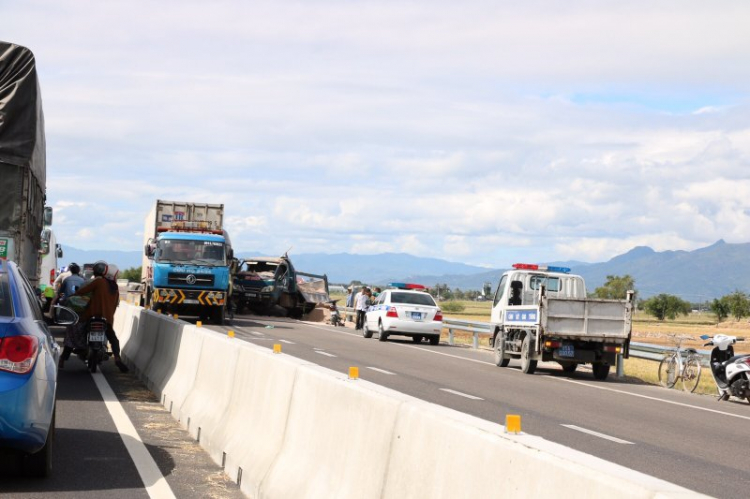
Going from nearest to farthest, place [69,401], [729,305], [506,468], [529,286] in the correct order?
1. [506,468]
2. [69,401]
3. [529,286]
4. [729,305]

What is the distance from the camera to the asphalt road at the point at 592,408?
35.3 ft

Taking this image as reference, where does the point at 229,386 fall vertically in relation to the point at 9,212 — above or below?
below

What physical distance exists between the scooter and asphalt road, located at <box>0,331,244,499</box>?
376 inches

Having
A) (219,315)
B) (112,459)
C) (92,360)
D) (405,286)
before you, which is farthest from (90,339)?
(405,286)

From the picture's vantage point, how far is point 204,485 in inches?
328

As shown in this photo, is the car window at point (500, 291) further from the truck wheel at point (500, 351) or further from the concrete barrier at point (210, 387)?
the concrete barrier at point (210, 387)

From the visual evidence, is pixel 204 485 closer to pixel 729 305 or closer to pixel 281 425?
pixel 281 425

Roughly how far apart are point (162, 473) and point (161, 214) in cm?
3170

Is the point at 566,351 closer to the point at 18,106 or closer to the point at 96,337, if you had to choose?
the point at 96,337

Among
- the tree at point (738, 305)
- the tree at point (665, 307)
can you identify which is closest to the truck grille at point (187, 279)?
the tree at point (738, 305)

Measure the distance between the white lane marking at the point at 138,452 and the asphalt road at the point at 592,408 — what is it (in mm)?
4333

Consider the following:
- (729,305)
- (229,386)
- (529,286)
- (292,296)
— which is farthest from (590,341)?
(729,305)

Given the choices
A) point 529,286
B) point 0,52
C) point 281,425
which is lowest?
point 281,425

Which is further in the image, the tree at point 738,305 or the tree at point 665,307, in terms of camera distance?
the tree at point 665,307
